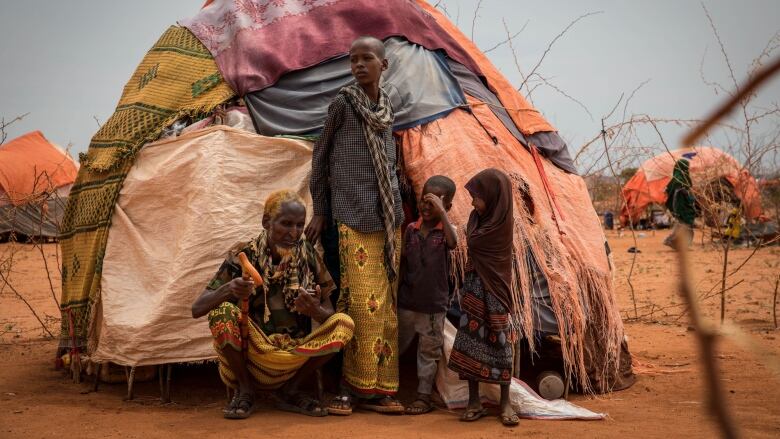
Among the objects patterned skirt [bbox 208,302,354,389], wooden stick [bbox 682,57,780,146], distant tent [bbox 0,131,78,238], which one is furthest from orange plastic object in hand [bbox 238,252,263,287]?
distant tent [bbox 0,131,78,238]

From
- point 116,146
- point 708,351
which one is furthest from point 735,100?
point 116,146

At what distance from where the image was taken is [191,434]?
349 centimetres

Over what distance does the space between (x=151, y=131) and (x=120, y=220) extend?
56 centimetres

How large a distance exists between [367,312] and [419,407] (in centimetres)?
56

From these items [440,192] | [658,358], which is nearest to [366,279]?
[440,192]

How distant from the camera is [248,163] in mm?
4473

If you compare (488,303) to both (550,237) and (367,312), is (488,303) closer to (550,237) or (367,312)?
(367,312)

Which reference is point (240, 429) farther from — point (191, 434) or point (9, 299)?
point (9, 299)

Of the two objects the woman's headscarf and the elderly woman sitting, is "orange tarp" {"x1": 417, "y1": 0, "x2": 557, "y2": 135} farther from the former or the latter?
the elderly woman sitting

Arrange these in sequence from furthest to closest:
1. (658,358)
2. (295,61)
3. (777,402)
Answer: (658,358), (295,61), (777,402)

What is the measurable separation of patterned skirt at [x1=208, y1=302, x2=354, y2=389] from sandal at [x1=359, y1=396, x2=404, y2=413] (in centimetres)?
40

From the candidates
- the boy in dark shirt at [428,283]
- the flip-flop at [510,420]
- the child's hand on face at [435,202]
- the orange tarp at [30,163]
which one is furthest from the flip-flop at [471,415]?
the orange tarp at [30,163]

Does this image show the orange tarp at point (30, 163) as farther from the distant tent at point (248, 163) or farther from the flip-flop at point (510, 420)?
the flip-flop at point (510, 420)

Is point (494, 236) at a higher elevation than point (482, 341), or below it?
higher
